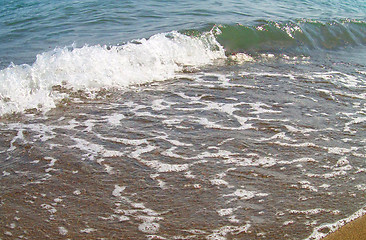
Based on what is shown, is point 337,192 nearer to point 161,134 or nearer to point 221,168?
point 221,168

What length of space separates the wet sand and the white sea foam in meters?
4.17

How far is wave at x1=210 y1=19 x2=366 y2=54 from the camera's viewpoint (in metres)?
9.28

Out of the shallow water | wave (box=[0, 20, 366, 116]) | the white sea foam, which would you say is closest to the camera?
the shallow water

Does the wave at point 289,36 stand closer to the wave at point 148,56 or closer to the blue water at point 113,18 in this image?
the wave at point 148,56

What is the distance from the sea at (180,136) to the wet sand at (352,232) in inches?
2.3

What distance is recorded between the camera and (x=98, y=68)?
678 centimetres

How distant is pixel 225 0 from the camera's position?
536 inches

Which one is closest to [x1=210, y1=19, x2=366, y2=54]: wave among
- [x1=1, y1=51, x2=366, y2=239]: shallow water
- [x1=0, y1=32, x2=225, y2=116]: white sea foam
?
[x1=0, y1=32, x2=225, y2=116]: white sea foam

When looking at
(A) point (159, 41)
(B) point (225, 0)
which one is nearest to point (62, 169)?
(A) point (159, 41)

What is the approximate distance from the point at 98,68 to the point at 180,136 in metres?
3.03

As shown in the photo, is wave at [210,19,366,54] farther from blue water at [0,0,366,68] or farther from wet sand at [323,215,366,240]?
wet sand at [323,215,366,240]

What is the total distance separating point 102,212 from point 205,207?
880mm

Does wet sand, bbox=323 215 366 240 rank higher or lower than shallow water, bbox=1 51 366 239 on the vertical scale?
lower

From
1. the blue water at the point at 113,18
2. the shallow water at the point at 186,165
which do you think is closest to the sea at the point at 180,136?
the shallow water at the point at 186,165
